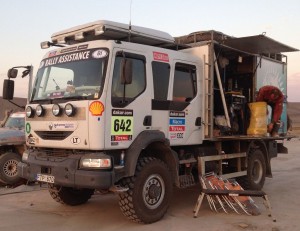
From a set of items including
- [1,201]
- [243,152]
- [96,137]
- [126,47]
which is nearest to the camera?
[96,137]

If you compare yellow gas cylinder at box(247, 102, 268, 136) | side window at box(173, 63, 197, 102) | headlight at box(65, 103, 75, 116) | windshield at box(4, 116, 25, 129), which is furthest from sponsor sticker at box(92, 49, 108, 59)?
windshield at box(4, 116, 25, 129)

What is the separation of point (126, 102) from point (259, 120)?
3922 mm

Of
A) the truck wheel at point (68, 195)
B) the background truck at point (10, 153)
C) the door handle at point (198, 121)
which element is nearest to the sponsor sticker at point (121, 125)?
the door handle at point (198, 121)

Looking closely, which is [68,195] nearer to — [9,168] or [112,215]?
[112,215]

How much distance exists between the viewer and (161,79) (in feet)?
23.5

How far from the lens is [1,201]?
827 cm

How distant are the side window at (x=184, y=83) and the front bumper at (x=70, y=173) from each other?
2273 mm

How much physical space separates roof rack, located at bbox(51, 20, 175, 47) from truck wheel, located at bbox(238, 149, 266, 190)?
3.60 metres

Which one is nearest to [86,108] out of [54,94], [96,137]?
[96,137]

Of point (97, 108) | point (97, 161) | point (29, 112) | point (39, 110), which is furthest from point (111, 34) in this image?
point (97, 161)

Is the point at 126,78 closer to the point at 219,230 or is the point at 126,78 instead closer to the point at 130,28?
the point at 130,28

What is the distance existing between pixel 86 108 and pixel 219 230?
8.98ft

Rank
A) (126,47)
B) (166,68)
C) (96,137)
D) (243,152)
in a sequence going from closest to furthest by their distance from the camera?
(96,137)
(126,47)
(166,68)
(243,152)

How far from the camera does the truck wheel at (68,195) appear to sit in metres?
7.67
